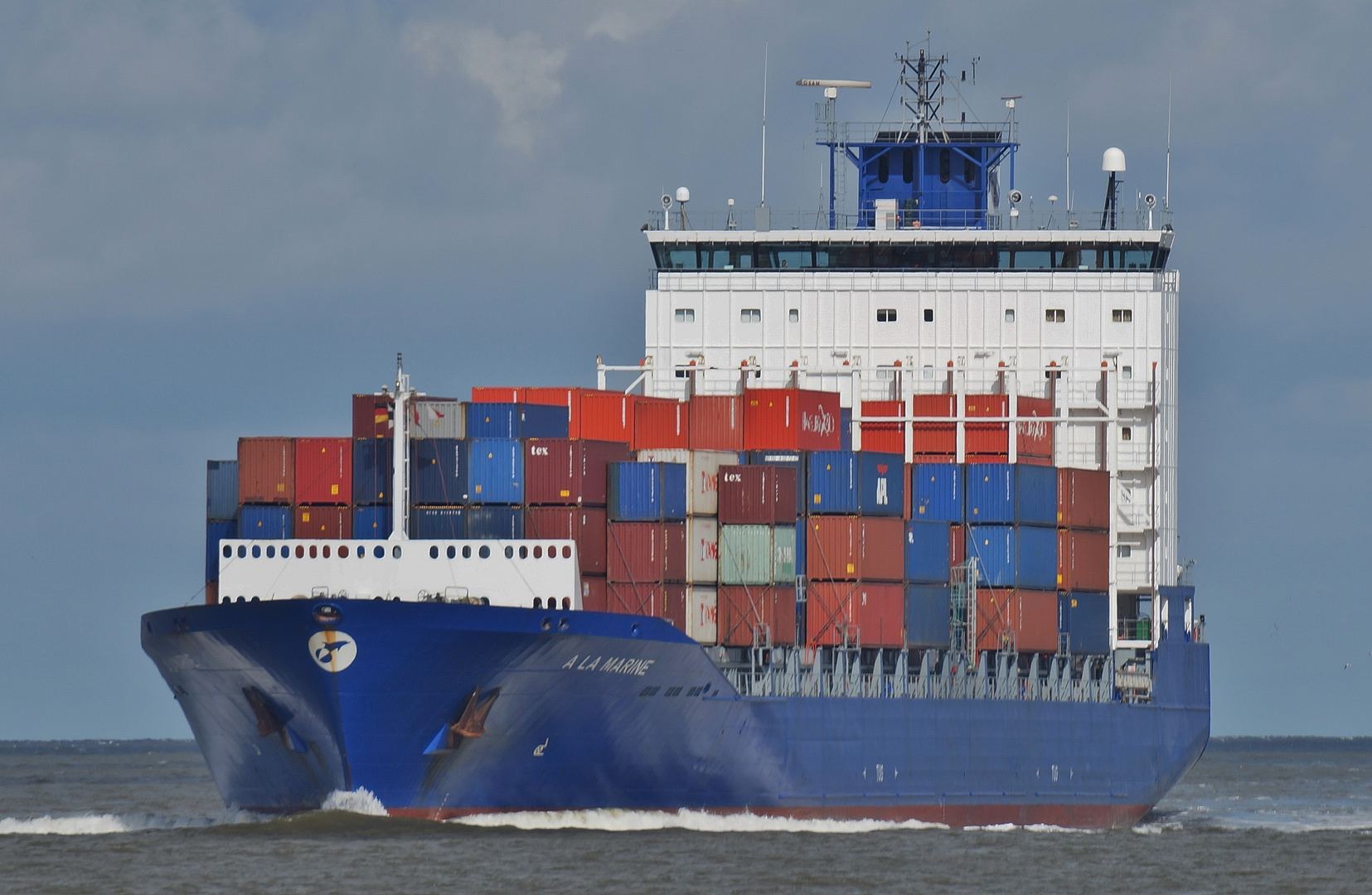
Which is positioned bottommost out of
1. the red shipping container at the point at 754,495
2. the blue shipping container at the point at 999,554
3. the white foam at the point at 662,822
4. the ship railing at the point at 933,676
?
the white foam at the point at 662,822

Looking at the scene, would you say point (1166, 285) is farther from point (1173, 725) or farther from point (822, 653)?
point (822, 653)

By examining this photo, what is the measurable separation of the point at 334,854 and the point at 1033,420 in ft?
55.6

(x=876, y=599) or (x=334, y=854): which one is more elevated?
(x=876, y=599)

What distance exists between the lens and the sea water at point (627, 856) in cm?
3008

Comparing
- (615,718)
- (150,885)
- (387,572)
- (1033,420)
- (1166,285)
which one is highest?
(1166,285)

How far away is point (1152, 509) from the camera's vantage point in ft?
149

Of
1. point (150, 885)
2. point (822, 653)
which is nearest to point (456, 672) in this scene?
point (150, 885)

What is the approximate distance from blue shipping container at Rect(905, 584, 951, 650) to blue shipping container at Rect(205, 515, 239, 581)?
39.2 ft

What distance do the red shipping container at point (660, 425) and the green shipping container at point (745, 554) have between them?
305 centimetres

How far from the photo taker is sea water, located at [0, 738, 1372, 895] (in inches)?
1184

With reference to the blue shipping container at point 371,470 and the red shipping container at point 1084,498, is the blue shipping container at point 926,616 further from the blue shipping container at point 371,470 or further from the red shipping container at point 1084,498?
the blue shipping container at point 371,470

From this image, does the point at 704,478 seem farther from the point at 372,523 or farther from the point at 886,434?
the point at 886,434

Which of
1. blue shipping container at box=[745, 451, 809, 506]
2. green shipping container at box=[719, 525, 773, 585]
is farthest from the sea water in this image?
blue shipping container at box=[745, 451, 809, 506]

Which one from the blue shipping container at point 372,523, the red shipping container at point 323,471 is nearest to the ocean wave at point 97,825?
the blue shipping container at point 372,523
